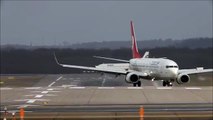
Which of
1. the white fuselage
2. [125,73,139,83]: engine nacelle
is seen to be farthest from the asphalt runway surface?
[125,73,139,83]: engine nacelle

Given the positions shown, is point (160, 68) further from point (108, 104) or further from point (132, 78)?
A: point (108, 104)

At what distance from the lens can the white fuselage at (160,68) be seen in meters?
57.7

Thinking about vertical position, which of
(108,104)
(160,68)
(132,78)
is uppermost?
(160,68)

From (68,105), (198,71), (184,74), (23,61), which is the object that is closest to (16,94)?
(68,105)

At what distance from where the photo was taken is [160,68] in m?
58.8

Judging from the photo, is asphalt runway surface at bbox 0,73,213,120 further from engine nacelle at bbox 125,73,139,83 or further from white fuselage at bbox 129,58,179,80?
engine nacelle at bbox 125,73,139,83

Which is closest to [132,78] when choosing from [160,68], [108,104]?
[160,68]

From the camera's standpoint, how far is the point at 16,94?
43.4 m

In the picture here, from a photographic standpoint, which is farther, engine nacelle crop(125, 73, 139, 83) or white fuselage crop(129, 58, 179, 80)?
engine nacelle crop(125, 73, 139, 83)

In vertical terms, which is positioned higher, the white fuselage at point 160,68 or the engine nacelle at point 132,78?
the white fuselage at point 160,68

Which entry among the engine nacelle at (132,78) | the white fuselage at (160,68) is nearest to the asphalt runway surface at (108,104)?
the white fuselage at (160,68)

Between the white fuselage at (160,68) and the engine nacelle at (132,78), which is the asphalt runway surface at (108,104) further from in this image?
the engine nacelle at (132,78)

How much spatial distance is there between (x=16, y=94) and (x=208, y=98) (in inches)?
609

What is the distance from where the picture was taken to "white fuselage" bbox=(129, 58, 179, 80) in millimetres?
57719
